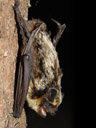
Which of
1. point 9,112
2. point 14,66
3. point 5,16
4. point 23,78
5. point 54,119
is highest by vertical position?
point 5,16

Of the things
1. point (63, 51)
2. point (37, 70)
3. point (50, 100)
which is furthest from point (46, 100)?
point (63, 51)

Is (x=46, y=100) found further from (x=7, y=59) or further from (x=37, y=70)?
(x=7, y=59)

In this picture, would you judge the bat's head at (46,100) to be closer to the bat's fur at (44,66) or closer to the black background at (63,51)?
the bat's fur at (44,66)

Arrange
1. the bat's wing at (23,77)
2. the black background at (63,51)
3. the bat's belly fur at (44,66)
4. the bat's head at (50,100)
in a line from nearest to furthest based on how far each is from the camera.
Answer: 1. the bat's wing at (23,77)
2. the bat's belly fur at (44,66)
3. the bat's head at (50,100)
4. the black background at (63,51)

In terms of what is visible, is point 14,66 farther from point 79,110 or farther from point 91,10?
point 79,110

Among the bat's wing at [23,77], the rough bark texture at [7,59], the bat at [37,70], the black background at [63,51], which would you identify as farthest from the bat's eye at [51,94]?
the black background at [63,51]

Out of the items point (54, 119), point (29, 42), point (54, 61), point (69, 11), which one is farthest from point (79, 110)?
point (29, 42)

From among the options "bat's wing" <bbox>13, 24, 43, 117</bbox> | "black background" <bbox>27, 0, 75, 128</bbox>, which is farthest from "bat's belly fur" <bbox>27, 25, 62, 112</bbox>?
"black background" <bbox>27, 0, 75, 128</bbox>
